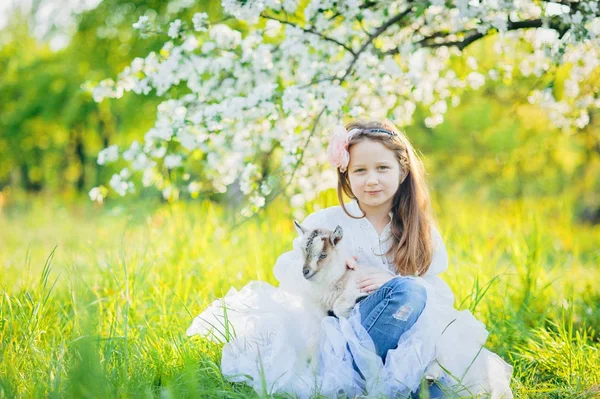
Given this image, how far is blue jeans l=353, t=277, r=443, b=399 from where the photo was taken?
2.45m

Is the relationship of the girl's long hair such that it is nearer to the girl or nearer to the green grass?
the girl

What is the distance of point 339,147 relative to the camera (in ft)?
9.07

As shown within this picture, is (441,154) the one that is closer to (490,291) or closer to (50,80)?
(490,291)

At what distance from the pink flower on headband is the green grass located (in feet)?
3.19

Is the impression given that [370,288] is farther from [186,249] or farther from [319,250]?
[186,249]

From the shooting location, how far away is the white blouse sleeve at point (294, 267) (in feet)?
9.19

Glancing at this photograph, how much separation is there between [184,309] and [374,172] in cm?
136

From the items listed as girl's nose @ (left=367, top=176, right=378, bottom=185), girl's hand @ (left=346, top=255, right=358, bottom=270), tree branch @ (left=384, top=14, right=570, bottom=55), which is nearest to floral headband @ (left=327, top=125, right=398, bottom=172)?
girl's nose @ (left=367, top=176, right=378, bottom=185)

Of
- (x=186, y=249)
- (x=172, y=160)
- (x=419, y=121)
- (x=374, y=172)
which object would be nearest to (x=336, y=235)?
(x=374, y=172)

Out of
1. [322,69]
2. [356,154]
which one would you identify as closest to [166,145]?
[322,69]

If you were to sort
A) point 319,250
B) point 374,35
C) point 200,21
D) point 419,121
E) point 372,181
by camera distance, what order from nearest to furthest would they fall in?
point 319,250 → point 372,181 → point 200,21 → point 374,35 → point 419,121

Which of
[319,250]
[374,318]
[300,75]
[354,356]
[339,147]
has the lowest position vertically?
[354,356]

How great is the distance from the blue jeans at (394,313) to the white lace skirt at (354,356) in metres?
0.04

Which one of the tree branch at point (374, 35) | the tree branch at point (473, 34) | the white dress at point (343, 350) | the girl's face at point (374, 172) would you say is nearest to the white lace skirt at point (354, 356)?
the white dress at point (343, 350)
